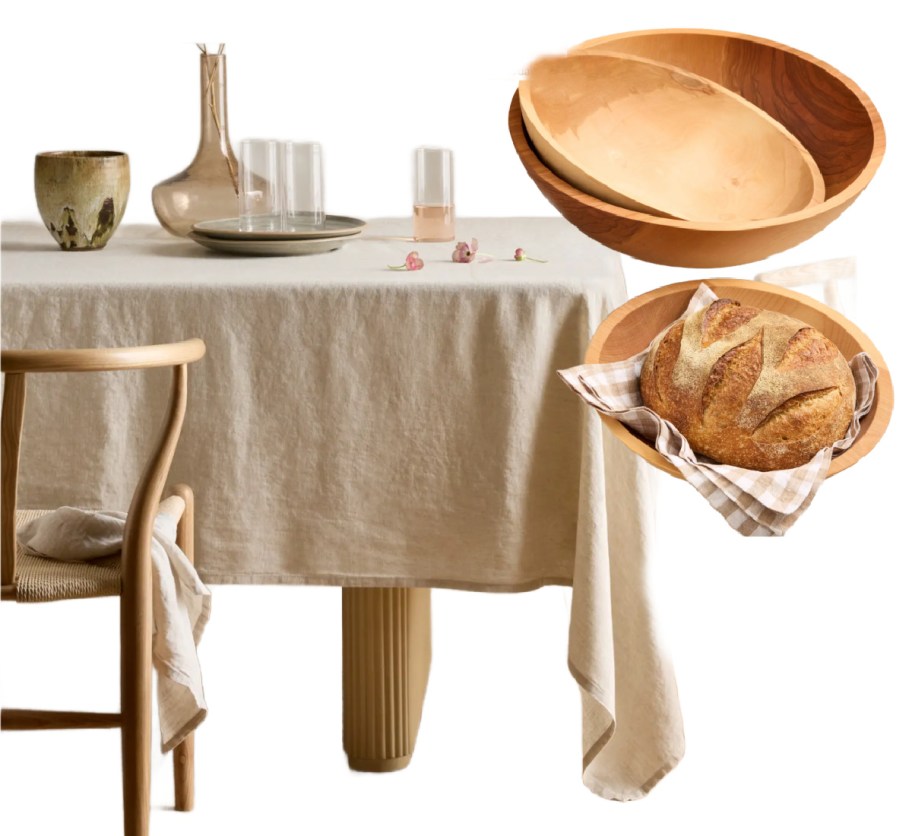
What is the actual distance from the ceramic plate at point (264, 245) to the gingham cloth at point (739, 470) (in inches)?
24.1

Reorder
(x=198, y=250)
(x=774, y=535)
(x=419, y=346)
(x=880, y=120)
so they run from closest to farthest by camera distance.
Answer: (x=774, y=535) → (x=880, y=120) → (x=419, y=346) → (x=198, y=250)

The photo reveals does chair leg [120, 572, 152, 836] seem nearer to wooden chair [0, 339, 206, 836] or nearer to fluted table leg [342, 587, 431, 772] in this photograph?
wooden chair [0, 339, 206, 836]

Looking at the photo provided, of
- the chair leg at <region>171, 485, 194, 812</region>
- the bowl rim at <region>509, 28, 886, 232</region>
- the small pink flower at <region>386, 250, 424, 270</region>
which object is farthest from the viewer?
the chair leg at <region>171, 485, 194, 812</region>

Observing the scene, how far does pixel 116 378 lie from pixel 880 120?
3.24ft

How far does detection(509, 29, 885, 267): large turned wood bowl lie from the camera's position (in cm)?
156

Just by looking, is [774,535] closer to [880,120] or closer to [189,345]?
[880,120]

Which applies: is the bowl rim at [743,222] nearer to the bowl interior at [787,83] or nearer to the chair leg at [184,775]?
the bowl interior at [787,83]

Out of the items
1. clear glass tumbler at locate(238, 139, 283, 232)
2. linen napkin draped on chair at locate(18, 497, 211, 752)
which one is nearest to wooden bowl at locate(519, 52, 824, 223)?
clear glass tumbler at locate(238, 139, 283, 232)

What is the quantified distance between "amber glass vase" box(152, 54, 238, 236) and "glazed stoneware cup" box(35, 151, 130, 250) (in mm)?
82

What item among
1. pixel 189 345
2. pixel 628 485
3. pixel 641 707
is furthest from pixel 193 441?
pixel 641 707

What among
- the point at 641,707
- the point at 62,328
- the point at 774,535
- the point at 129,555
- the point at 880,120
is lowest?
the point at 641,707

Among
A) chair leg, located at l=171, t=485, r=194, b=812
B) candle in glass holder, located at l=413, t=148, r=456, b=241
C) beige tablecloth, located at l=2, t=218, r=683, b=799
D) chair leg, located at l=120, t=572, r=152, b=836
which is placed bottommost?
chair leg, located at l=171, t=485, r=194, b=812

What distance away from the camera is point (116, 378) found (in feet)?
6.29

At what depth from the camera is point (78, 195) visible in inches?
84.3
